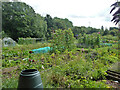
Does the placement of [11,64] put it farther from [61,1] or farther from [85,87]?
[61,1]

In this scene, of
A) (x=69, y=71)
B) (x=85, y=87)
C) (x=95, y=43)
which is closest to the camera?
(x=85, y=87)

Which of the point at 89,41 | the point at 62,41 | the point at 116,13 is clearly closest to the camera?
the point at 116,13

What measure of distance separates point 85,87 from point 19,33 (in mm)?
15834

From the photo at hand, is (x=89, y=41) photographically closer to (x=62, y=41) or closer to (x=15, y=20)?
(x=62, y=41)

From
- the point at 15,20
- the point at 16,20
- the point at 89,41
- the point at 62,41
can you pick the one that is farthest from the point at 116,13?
the point at 15,20

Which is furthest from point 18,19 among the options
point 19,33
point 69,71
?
point 69,71

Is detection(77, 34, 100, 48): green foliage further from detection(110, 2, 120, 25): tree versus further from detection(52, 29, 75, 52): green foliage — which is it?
detection(110, 2, 120, 25): tree

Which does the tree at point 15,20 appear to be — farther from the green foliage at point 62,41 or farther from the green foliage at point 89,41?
the green foliage at point 62,41

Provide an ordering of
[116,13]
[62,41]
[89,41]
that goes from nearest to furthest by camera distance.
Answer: [116,13] → [62,41] → [89,41]

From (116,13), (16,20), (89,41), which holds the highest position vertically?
(16,20)

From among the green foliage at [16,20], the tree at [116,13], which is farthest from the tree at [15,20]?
the tree at [116,13]

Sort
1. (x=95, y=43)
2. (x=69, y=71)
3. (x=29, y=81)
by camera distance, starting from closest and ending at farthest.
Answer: (x=29, y=81) < (x=69, y=71) < (x=95, y=43)

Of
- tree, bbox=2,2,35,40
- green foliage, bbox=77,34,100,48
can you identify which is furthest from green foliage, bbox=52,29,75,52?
tree, bbox=2,2,35,40

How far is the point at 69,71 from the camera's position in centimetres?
255
